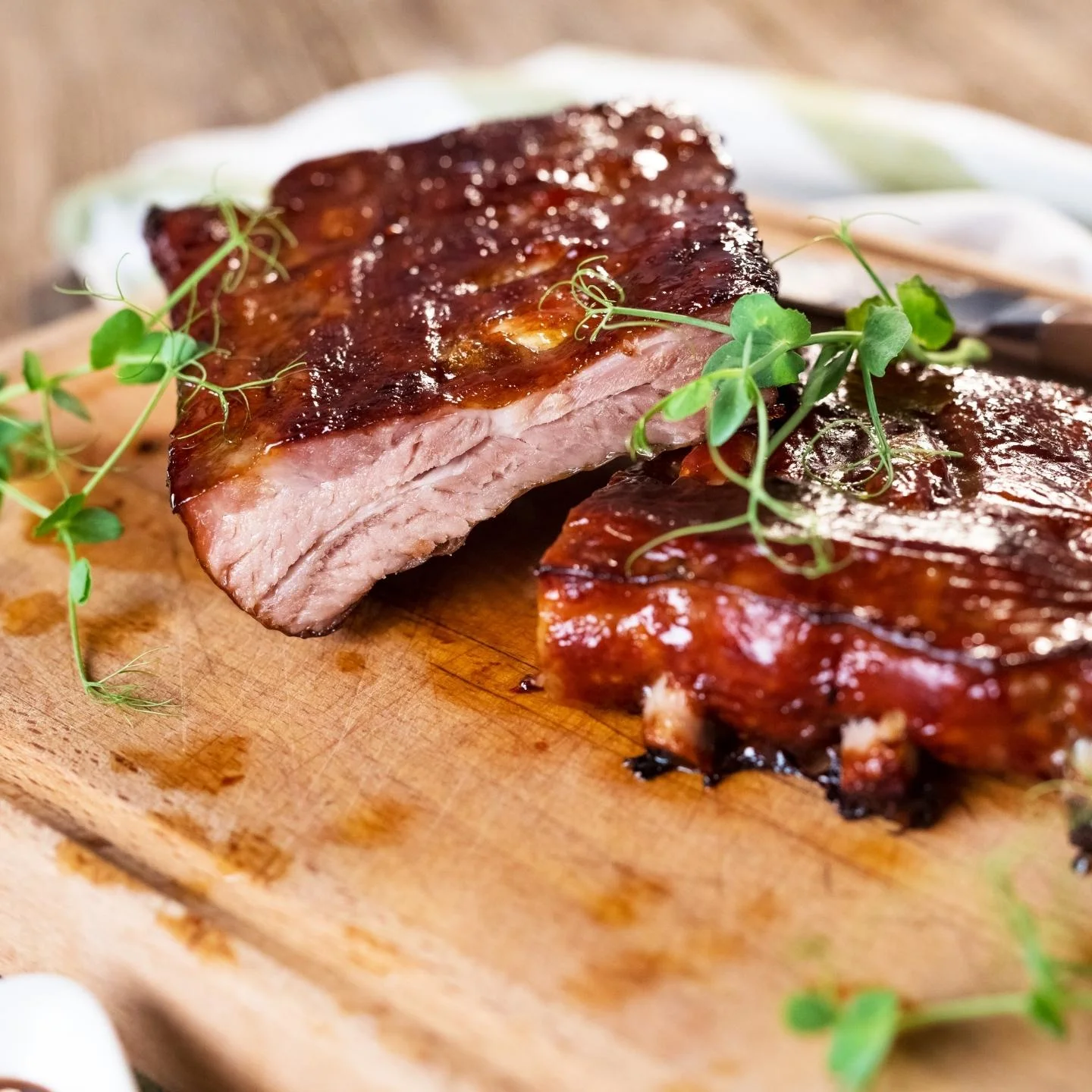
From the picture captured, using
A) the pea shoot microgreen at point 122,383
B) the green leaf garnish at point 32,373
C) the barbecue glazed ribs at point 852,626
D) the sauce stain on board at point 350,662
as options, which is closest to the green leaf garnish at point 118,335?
the pea shoot microgreen at point 122,383

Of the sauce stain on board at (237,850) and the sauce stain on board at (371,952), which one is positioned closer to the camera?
the sauce stain on board at (371,952)

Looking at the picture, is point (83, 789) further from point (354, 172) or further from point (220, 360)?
point (354, 172)

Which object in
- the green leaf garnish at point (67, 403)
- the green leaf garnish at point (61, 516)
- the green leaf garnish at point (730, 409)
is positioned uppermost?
the green leaf garnish at point (730, 409)

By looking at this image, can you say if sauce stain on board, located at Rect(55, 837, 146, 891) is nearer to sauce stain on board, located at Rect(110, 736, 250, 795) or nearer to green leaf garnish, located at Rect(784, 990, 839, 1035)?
sauce stain on board, located at Rect(110, 736, 250, 795)

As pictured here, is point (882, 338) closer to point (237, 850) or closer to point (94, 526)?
point (237, 850)

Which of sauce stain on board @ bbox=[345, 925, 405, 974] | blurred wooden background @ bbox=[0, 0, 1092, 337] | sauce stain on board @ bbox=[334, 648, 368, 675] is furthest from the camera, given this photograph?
blurred wooden background @ bbox=[0, 0, 1092, 337]

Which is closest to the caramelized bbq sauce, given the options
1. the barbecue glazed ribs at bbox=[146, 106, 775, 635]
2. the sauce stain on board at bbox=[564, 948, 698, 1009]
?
the barbecue glazed ribs at bbox=[146, 106, 775, 635]

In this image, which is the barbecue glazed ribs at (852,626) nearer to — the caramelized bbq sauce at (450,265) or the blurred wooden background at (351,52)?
the caramelized bbq sauce at (450,265)
